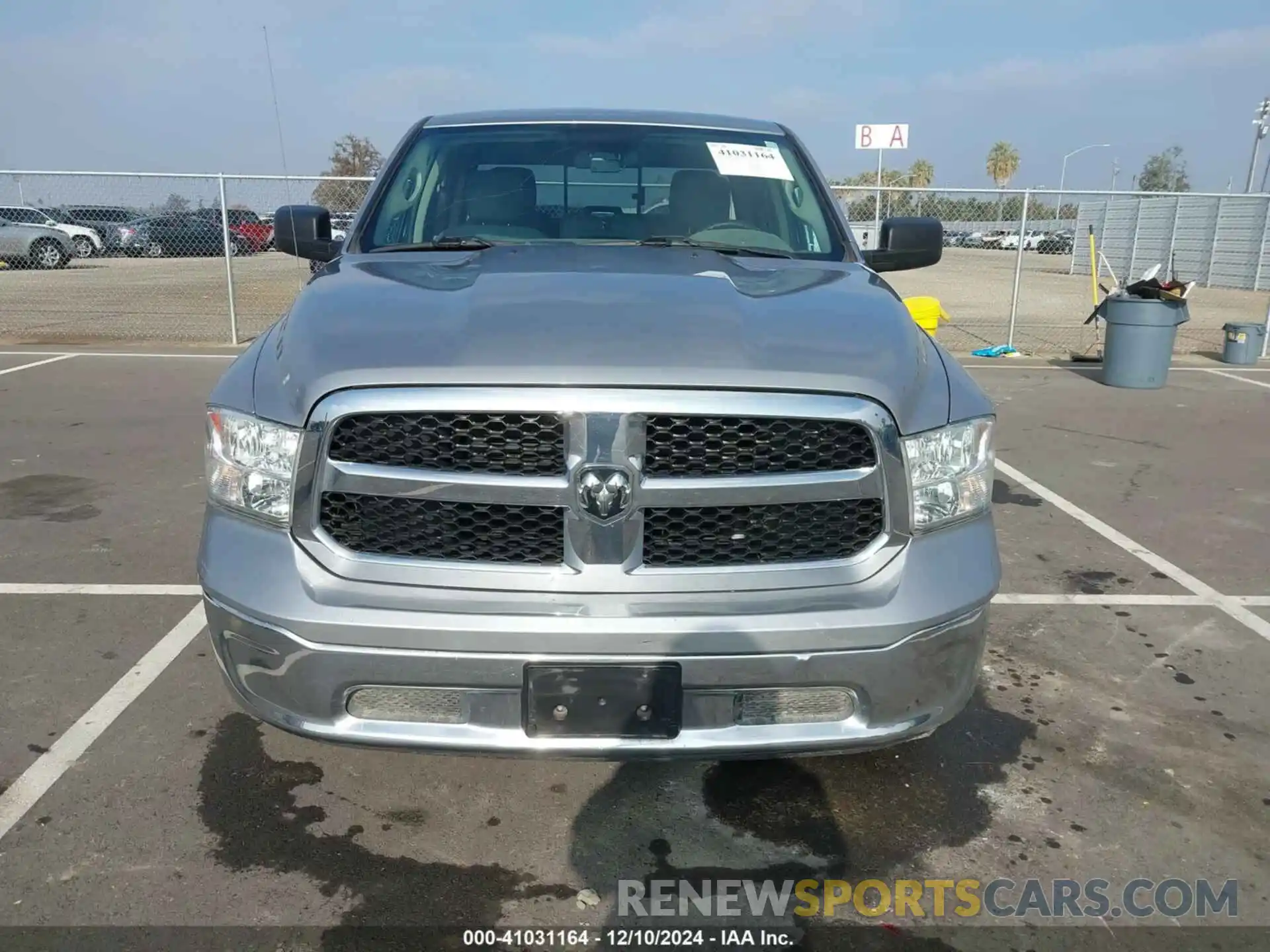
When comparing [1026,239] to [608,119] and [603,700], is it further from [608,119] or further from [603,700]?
[603,700]

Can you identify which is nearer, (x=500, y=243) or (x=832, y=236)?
(x=500, y=243)

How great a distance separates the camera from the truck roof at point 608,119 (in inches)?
153

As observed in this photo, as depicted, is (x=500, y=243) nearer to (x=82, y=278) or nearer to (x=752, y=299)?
(x=752, y=299)

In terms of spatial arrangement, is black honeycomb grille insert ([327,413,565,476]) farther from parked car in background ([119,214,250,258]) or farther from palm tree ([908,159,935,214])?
palm tree ([908,159,935,214])

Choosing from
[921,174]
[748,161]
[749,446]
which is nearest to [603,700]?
[749,446]

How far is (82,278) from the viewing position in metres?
21.5

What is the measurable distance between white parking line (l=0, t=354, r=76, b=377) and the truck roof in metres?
8.13

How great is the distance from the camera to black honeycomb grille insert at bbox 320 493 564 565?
220cm

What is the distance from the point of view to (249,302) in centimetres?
1825

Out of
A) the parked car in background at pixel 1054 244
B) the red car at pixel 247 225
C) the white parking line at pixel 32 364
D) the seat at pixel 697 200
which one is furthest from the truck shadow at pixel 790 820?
the parked car in background at pixel 1054 244

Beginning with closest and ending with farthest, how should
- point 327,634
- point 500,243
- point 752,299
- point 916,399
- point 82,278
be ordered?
point 327,634
point 916,399
point 752,299
point 500,243
point 82,278

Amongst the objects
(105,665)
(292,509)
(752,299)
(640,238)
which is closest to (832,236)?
(640,238)

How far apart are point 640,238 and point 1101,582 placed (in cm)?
283

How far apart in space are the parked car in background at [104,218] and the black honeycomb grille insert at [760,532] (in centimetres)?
1397
